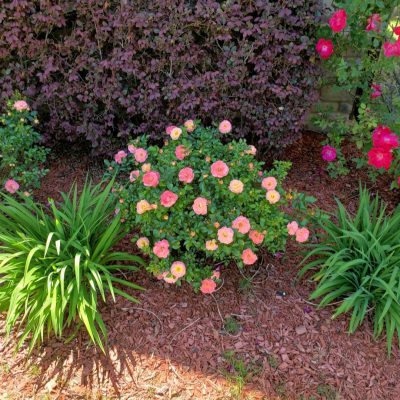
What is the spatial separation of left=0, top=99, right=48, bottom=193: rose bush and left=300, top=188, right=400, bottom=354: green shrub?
191 cm

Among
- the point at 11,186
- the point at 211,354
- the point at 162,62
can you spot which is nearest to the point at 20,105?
the point at 11,186

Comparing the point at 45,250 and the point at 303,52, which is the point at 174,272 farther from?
the point at 303,52

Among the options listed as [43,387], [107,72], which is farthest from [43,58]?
[43,387]

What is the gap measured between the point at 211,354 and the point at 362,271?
100 cm

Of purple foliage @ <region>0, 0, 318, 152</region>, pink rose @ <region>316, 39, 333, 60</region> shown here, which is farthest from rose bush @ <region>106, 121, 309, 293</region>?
pink rose @ <region>316, 39, 333, 60</region>

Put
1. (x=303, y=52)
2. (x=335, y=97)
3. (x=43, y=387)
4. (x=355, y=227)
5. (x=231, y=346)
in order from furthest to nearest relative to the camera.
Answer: (x=335, y=97) < (x=303, y=52) < (x=355, y=227) < (x=231, y=346) < (x=43, y=387)

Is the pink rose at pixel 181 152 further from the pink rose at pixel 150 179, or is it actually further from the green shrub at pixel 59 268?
the green shrub at pixel 59 268

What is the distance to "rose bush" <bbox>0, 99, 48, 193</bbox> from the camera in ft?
10.1

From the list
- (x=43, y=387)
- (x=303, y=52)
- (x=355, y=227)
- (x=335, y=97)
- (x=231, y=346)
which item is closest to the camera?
(x=43, y=387)

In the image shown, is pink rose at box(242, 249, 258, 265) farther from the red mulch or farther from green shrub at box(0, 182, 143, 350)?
green shrub at box(0, 182, 143, 350)

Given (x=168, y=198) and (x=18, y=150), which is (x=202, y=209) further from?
Result: (x=18, y=150)

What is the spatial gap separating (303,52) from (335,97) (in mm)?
1032

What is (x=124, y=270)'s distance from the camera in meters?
Answer: 2.87

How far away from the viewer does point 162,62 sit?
3.13 meters
